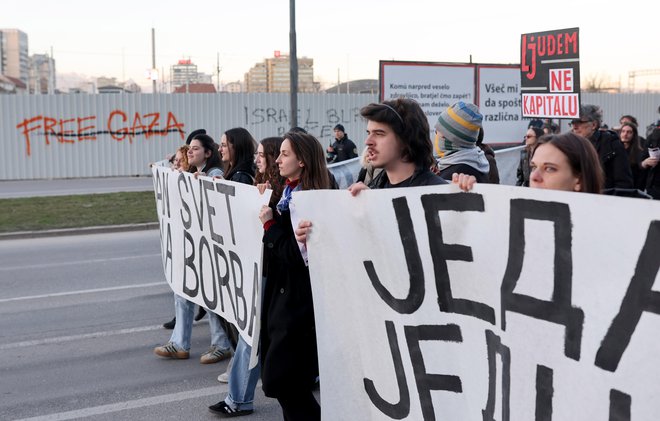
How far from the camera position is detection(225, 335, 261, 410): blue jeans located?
522cm

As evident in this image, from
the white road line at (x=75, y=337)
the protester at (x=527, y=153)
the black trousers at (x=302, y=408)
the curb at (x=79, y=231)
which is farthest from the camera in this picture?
the curb at (x=79, y=231)

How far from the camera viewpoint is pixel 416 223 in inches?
128

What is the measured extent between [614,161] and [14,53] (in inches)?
5666

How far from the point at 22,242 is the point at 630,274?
1222cm

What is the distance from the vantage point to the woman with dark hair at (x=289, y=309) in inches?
160

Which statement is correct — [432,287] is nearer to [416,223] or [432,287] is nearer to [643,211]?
[416,223]

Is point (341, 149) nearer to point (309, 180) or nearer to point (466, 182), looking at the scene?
point (309, 180)

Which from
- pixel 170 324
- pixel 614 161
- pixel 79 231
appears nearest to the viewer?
pixel 614 161

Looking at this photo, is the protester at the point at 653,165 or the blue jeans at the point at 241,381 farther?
the protester at the point at 653,165

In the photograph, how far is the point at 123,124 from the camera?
25844 millimetres

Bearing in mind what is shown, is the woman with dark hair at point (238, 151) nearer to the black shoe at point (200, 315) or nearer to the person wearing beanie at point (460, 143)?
the person wearing beanie at point (460, 143)

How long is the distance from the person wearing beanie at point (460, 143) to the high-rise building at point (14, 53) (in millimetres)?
130205

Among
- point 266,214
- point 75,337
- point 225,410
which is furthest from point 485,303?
point 75,337

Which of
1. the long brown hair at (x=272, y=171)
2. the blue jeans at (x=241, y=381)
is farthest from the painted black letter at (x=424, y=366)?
the blue jeans at (x=241, y=381)
